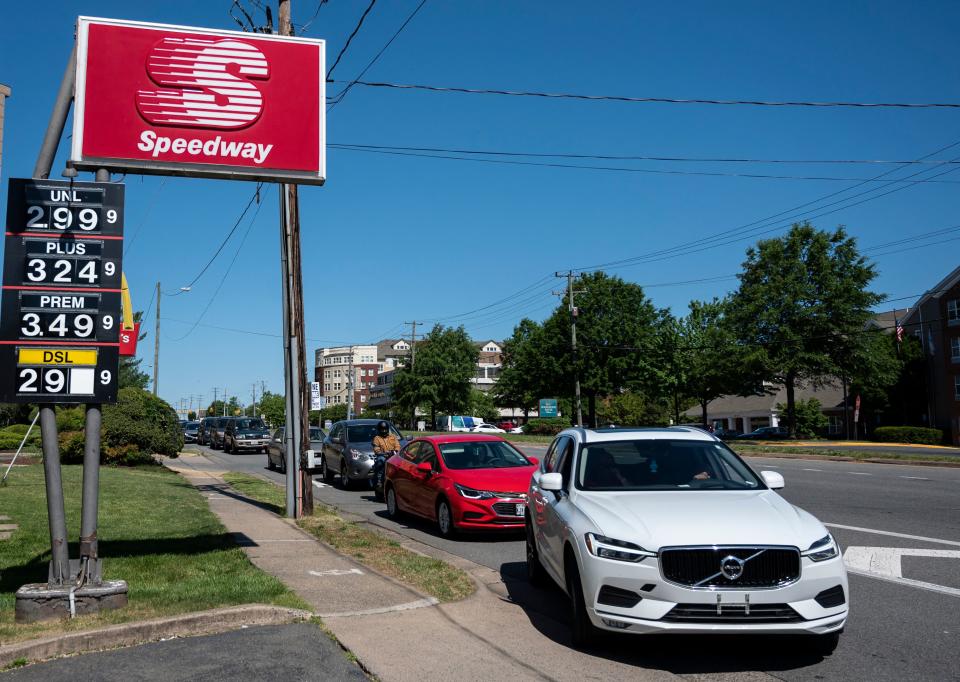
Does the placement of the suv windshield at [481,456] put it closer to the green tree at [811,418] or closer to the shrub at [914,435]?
the shrub at [914,435]

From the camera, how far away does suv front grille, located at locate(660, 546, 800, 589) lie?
18.2 ft

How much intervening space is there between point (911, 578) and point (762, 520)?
352cm

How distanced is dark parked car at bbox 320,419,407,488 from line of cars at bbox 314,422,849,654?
42.3ft

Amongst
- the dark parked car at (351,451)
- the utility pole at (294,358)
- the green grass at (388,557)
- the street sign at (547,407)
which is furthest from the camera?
the street sign at (547,407)

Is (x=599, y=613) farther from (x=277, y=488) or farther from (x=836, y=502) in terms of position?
(x=277, y=488)

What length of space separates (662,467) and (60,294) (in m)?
5.37

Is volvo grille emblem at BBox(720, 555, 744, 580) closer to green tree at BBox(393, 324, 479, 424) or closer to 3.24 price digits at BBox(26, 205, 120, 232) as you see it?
3.24 price digits at BBox(26, 205, 120, 232)

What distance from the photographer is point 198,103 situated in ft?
30.9

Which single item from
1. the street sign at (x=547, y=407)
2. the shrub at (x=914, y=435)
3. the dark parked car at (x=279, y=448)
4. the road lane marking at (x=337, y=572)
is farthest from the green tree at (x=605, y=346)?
the road lane marking at (x=337, y=572)

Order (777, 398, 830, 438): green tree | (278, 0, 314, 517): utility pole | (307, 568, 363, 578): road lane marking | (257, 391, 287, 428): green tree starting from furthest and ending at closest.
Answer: (257, 391, 287, 428): green tree, (777, 398, 830, 438): green tree, (278, 0, 314, 517): utility pole, (307, 568, 363, 578): road lane marking

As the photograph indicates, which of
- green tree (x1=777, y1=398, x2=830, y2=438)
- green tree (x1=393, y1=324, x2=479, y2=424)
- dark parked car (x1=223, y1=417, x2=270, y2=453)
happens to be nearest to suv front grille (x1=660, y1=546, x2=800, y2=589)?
dark parked car (x1=223, y1=417, x2=270, y2=453)

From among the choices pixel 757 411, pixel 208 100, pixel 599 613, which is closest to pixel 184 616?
pixel 599 613

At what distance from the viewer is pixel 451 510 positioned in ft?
39.5

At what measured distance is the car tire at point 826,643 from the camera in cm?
596
